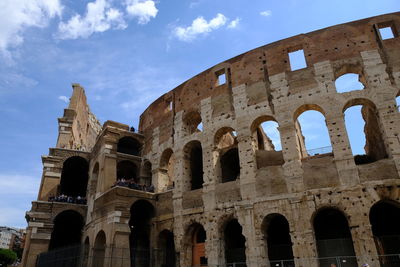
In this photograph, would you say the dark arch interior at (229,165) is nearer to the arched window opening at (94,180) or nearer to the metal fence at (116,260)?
the metal fence at (116,260)

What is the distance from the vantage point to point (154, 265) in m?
16.5

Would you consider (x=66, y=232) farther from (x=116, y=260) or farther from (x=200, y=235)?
(x=200, y=235)

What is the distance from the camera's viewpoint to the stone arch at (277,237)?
13578 millimetres

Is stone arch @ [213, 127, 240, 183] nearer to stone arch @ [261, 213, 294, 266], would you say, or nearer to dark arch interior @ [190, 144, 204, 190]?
dark arch interior @ [190, 144, 204, 190]

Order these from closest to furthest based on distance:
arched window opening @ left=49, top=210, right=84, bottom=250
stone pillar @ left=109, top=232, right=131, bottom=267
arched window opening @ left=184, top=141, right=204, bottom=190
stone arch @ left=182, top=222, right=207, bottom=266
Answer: stone pillar @ left=109, top=232, right=131, bottom=267 → stone arch @ left=182, top=222, right=207, bottom=266 → arched window opening @ left=184, top=141, right=204, bottom=190 → arched window opening @ left=49, top=210, right=84, bottom=250

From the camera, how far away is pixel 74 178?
86.7 feet

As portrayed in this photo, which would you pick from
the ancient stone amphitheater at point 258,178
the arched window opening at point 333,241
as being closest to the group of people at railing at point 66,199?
the ancient stone amphitheater at point 258,178

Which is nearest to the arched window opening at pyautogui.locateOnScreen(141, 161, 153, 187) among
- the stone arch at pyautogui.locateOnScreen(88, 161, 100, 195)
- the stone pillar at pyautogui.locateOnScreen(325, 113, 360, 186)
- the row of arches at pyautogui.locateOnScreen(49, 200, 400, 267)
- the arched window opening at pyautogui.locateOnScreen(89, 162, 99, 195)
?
the row of arches at pyautogui.locateOnScreen(49, 200, 400, 267)

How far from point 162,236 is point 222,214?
4418mm

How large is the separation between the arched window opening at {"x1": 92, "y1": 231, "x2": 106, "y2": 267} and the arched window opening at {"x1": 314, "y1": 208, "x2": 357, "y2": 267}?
1063cm

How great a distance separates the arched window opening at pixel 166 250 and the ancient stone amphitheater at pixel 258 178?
0.06m

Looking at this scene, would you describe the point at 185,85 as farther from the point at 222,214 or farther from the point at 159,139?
the point at 222,214

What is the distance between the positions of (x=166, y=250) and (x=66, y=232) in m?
10.4

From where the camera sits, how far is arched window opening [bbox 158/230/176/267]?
16750 millimetres
